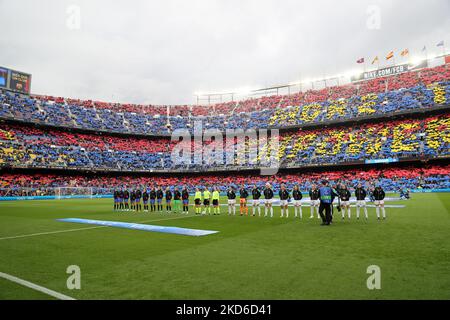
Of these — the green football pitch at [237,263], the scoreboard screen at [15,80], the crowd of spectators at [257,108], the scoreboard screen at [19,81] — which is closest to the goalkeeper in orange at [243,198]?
the green football pitch at [237,263]

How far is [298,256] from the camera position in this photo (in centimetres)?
728

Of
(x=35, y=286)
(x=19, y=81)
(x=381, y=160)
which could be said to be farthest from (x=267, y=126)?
(x=35, y=286)

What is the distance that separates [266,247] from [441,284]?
4.32m

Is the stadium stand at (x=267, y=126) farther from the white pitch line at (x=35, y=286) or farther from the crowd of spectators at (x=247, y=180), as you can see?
the white pitch line at (x=35, y=286)

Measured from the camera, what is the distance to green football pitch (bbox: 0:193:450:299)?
495cm

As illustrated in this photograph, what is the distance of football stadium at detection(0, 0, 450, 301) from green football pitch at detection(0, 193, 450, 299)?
0.16 ft

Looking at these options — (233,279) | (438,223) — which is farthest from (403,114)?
(233,279)

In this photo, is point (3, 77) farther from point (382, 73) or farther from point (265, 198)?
point (382, 73)

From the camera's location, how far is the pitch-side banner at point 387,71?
55.5 meters

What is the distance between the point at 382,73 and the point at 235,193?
4875cm

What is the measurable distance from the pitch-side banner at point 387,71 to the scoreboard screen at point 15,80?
207ft

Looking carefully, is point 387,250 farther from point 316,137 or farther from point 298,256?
point 316,137

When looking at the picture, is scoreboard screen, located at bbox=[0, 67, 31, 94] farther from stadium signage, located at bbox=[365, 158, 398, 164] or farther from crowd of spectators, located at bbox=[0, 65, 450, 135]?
stadium signage, located at bbox=[365, 158, 398, 164]

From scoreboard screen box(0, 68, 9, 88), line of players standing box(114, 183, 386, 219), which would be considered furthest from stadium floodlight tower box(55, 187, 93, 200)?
line of players standing box(114, 183, 386, 219)
